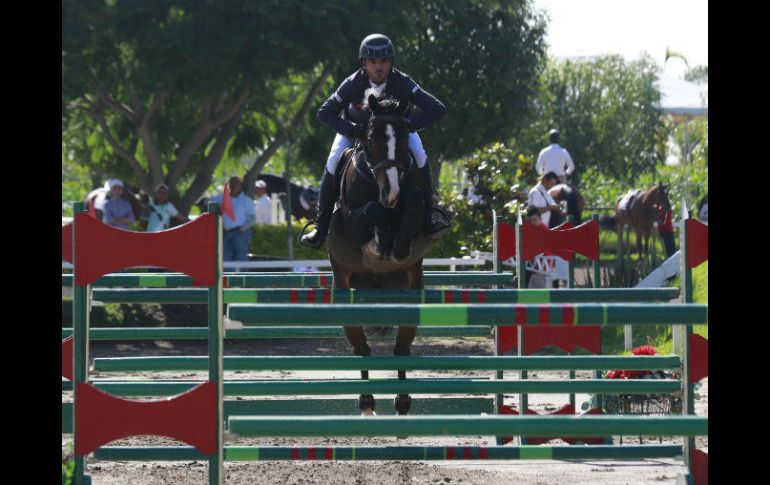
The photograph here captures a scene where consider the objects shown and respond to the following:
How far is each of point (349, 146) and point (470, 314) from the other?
350 cm

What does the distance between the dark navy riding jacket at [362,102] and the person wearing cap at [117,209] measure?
1026cm

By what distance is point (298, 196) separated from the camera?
3253 centimetres

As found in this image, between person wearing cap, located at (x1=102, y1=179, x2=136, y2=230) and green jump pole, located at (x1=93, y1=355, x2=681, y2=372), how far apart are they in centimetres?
1093

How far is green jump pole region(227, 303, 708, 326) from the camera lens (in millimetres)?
4848

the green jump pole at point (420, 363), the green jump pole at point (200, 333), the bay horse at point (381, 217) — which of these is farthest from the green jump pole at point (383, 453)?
the bay horse at point (381, 217)

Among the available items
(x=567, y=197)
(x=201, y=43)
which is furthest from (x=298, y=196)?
(x=567, y=197)

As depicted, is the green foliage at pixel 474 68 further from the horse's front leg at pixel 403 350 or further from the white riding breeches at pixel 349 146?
the horse's front leg at pixel 403 350

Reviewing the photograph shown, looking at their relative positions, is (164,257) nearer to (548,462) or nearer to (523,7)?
(548,462)

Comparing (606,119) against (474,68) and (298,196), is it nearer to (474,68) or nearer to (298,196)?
(298,196)

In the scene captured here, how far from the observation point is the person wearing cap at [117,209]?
58.4ft

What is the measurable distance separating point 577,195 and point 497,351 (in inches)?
351

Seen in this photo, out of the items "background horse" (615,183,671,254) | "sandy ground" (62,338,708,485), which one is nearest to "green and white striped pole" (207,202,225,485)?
"sandy ground" (62,338,708,485)

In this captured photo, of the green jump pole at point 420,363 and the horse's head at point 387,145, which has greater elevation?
the horse's head at point 387,145

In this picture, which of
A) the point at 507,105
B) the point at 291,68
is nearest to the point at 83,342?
the point at 291,68
